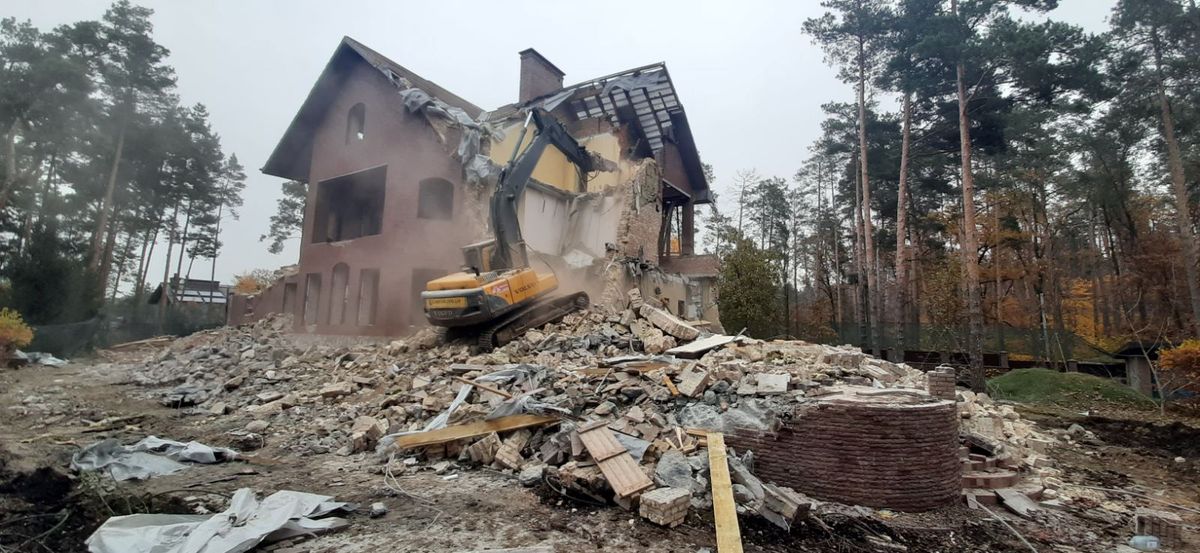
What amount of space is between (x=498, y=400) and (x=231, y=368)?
28.4 ft

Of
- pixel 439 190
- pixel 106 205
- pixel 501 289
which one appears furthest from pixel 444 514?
pixel 106 205

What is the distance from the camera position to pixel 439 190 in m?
14.8

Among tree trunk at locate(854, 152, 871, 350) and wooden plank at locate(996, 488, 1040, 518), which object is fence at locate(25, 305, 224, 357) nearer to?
wooden plank at locate(996, 488, 1040, 518)

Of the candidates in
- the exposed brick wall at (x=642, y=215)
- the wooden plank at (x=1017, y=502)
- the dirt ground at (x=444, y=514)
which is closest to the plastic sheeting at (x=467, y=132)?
the exposed brick wall at (x=642, y=215)

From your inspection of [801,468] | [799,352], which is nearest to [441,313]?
[799,352]

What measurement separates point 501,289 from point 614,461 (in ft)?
17.0

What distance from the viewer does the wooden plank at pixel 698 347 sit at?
8039mm

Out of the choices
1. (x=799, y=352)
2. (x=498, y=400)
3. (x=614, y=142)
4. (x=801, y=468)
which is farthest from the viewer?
(x=614, y=142)

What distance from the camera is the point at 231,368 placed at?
12.1 m

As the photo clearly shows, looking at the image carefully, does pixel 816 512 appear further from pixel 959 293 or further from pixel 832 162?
pixel 832 162

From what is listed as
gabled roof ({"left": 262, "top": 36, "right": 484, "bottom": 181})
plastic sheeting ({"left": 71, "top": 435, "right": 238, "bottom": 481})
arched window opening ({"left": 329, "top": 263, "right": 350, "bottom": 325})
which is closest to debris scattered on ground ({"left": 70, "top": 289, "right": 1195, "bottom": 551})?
plastic sheeting ({"left": 71, "top": 435, "right": 238, "bottom": 481})

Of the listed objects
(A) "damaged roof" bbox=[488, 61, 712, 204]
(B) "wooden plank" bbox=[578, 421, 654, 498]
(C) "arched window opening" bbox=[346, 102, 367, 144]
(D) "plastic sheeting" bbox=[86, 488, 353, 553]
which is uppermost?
(A) "damaged roof" bbox=[488, 61, 712, 204]

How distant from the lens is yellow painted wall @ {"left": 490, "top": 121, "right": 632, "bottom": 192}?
562 inches

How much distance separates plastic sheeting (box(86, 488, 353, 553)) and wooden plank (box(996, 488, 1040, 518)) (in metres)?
6.23
